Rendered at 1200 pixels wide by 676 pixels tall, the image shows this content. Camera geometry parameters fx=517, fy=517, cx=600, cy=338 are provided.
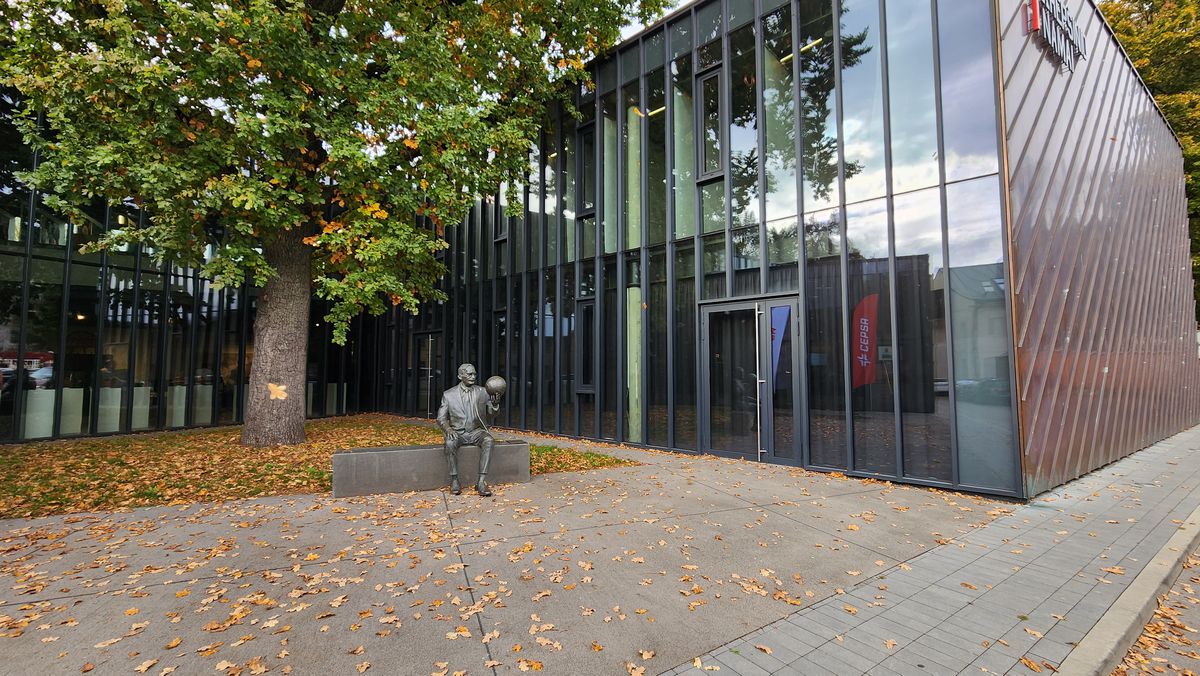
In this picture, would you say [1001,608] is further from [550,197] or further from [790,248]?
[550,197]

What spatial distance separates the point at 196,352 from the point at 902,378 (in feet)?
62.3

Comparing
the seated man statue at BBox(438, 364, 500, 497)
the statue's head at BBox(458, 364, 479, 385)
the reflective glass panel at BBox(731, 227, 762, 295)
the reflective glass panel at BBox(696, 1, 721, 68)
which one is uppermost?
the reflective glass panel at BBox(696, 1, 721, 68)

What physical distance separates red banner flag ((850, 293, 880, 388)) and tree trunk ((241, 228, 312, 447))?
10952 mm

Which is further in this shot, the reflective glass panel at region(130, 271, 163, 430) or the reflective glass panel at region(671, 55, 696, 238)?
the reflective glass panel at region(130, 271, 163, 430)

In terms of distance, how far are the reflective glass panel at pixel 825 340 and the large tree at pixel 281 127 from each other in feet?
21.5

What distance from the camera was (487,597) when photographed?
13.2 ft

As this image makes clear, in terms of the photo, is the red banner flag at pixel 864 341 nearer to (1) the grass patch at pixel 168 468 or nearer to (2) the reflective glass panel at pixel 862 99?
(2) the reflective glass panel at pixel 862 99

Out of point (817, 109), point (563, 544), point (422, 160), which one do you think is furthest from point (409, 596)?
point (817, 109)

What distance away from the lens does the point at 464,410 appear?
7.37 m

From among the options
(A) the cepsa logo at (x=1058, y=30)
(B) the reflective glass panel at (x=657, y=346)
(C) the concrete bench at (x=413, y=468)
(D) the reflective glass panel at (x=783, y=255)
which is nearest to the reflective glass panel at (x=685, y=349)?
(B) the reflective glass panel at (x=657, y=346)

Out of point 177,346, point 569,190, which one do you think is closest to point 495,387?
point 569,190

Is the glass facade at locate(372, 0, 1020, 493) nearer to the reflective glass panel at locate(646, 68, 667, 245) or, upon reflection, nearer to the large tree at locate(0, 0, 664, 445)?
the reflective glass panel at locate(646, 68, 667, 245)

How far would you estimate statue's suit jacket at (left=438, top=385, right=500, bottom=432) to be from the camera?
7352mm

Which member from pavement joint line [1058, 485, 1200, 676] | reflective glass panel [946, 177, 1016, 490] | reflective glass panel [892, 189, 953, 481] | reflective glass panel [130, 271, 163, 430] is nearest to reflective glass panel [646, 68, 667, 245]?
reflective glass panel [892, 189, 953, 481]
